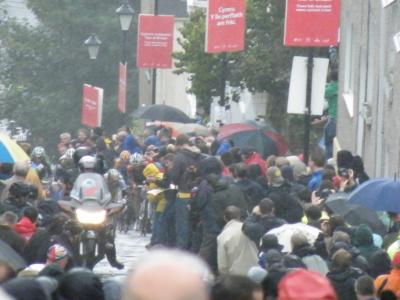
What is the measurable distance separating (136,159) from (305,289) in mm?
26391

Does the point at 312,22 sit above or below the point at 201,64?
above

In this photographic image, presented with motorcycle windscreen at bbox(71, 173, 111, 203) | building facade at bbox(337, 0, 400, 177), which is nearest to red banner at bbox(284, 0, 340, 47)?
building facade at bbox(337, 0, 400, 177)

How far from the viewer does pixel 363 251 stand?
1609 centimetres

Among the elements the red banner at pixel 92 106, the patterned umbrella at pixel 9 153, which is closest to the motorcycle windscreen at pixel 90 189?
the patterned umbrella at pixel 9 153

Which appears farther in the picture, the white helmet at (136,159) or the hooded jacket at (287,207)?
the white helmet at (136,159)

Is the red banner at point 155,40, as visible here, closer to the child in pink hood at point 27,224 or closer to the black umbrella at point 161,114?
the black umbrella at point 161,114

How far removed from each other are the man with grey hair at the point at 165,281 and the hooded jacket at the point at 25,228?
40.0 ft

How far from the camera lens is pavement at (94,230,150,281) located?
22.8 m

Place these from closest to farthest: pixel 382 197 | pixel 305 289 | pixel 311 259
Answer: pixel 305 289 < pixel 311 259 < pixel 382 197

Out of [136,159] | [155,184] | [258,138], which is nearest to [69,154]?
[136,159]

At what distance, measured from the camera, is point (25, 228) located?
17531 mm

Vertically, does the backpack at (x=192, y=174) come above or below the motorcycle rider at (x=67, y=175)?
above

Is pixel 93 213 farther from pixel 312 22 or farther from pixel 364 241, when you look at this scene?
pixel 364 241

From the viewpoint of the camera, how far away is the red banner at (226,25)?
31.6m
